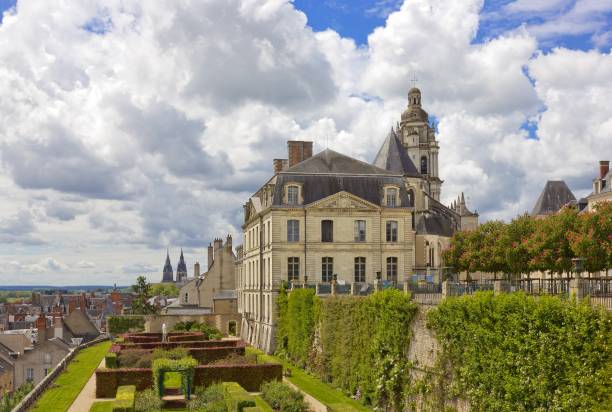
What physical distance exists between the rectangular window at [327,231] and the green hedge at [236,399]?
755 inches

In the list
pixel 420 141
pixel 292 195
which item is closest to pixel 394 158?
pixel 292 195

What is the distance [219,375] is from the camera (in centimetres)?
3372

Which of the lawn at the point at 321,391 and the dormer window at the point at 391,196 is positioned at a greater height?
the dormer window at the point at 391,196

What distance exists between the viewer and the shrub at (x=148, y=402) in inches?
1086

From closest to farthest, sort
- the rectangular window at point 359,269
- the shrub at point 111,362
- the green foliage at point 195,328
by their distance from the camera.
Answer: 1. the shrub at point 111,362
2. the rectangular window at point 359,269
3. the green foliage at point 195,328

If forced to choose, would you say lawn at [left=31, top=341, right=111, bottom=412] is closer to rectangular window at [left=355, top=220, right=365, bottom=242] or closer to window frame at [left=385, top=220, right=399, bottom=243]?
rectangular window at [left=355, top=220, right=365, bottom=242]

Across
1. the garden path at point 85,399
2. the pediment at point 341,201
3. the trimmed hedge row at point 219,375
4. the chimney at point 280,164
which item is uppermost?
the chimney at point 280,164

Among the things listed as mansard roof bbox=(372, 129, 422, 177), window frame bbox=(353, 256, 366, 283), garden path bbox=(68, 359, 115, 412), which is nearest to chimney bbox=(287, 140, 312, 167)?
mansard roof bbox=(372, 129, 422, 177)

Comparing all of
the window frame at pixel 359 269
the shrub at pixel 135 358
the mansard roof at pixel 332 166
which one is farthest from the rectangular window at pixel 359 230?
the shrub at pixel 135 358

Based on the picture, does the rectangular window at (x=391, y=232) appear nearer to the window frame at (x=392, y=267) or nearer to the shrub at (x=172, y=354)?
the window frame at (x=392, y=267)

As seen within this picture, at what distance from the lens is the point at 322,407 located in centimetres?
2730

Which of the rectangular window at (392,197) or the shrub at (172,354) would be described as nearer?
the shrub at (172,354)

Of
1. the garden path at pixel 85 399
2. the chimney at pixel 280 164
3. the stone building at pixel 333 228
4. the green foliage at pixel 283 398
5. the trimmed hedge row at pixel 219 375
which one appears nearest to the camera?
the green foliage at pixel 283 398

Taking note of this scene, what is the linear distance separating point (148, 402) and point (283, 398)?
5.34 m
